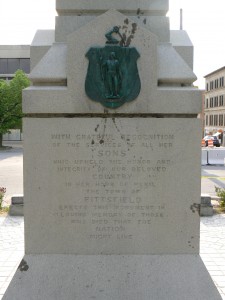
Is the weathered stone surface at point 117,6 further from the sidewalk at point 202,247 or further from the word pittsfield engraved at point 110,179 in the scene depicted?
the sidewalk at point 202,247

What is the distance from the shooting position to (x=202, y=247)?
22.9 ft

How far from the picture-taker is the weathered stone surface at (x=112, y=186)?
433 cm

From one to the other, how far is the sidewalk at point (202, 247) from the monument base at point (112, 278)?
76 cm

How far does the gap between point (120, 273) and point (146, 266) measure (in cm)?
31

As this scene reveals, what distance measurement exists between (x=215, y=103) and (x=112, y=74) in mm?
69504

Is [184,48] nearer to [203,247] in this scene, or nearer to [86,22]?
[86,22]

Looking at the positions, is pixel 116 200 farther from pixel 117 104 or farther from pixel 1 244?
pixel 1 244

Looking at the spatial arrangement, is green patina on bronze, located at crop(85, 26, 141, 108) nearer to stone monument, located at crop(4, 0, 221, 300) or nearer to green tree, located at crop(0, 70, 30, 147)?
stone monument, located at crop(4, 0, 221, 300)

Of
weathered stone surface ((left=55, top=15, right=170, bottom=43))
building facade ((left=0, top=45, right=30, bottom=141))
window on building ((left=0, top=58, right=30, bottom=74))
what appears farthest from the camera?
window on building ((left=0, top=58, right=30, bottom=74))

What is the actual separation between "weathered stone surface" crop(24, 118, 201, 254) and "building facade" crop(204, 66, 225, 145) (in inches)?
2273

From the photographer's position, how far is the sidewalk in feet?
18.2

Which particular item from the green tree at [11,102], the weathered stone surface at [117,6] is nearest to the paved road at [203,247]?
the weathered stone surface at [117,6]

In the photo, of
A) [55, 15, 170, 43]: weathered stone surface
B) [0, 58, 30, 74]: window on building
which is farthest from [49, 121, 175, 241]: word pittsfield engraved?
[0, 58, 30, 74]: window on building

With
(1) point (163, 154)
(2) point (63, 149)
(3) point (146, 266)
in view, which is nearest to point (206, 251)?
(3) point (146, 266)
